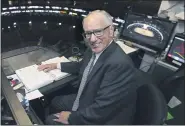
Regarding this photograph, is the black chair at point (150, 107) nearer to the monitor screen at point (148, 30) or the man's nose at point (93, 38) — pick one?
the man's nose at point (93, 38)

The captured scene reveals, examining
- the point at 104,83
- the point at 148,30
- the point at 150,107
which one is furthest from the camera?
the point at 148,30

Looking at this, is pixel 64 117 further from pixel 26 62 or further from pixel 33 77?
pixel 26 62

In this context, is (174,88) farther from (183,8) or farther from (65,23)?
(65,23)

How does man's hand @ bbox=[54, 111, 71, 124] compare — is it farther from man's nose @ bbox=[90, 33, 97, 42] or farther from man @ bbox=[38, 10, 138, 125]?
man's nose @ bbox=[90, 33, 97, 42]

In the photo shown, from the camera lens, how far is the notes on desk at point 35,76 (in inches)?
47.3

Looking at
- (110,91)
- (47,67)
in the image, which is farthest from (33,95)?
(110,91)

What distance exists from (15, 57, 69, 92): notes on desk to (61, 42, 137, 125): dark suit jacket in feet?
0.91

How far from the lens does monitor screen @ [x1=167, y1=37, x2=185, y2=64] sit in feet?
6.18

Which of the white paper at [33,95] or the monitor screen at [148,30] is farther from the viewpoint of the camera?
the monitor screen at [148,30]

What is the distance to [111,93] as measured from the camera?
1.02 m

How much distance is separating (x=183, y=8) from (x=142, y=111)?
1.74m

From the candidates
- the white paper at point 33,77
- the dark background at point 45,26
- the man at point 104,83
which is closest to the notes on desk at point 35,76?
the white paper at point 33,77

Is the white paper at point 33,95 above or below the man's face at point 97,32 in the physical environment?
below

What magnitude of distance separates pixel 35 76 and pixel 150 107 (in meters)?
0.80
